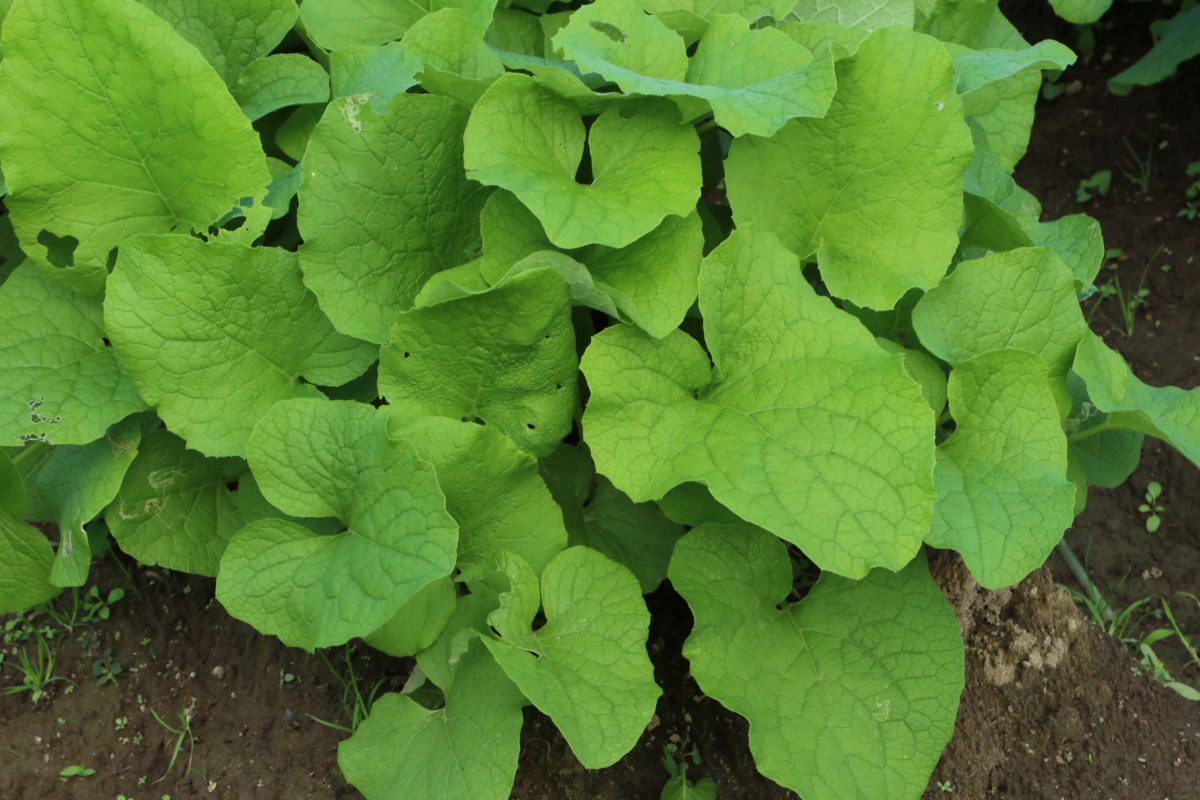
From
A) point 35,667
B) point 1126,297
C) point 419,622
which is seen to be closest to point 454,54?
point 419,622

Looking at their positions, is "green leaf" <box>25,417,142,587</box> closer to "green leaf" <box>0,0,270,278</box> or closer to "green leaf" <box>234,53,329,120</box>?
"green leaf" <box>0,0,270,278</box>

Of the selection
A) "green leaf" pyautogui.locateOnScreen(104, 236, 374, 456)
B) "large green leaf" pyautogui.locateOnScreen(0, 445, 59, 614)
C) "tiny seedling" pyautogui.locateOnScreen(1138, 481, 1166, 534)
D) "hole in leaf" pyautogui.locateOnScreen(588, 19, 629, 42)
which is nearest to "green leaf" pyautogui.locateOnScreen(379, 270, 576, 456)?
"green leaf" pyautogui.locateOnScreen(104, 236, 374, 456)

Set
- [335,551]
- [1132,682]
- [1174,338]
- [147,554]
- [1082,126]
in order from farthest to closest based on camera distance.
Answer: [1082,126]
[1174,338]
[1132,682]
[147,554]
[335,551]

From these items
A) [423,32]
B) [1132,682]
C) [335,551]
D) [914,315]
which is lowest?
[1132,682]

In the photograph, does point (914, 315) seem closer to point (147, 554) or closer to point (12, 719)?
point (147, 554)

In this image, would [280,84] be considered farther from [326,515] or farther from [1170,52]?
[1170,52]

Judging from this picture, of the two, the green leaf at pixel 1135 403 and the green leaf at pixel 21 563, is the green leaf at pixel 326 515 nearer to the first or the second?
the green leaf at pixel 21 563

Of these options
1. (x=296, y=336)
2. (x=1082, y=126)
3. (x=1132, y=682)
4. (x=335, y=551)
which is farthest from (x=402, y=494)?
(x=1082, y=126)
